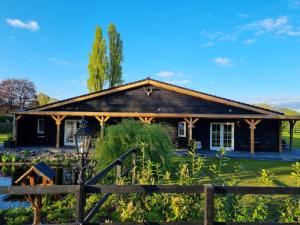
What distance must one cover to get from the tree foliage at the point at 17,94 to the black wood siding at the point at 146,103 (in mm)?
27067

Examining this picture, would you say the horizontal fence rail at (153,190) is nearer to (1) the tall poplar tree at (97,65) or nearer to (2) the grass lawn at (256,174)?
(2) the grass lawn at (256,174)

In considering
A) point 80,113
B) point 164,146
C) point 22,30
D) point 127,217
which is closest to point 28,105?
point 22,30

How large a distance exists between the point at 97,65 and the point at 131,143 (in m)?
29.4

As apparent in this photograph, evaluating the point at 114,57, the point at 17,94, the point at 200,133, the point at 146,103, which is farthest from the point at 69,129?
the point at 17,94

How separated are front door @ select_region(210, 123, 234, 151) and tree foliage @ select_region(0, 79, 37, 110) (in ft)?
106

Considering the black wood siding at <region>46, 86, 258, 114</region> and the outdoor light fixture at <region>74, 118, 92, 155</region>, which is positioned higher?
the black wood siding at <region>46, 86, 258, 114</region>

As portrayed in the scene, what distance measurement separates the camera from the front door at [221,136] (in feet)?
58.8

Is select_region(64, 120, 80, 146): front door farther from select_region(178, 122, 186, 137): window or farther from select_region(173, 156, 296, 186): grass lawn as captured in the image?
select_region(173, 156, 296, 186): grass lawn

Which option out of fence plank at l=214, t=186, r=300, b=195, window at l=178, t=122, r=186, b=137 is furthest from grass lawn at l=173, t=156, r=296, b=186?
window at l=178, t=122, r=186, b=137

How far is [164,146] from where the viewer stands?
28.5 ft

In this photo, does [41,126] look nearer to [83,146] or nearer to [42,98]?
[83,146]

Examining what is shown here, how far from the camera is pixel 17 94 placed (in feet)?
139

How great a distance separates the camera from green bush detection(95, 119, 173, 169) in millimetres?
8306

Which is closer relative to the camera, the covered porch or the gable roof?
the covered porch
